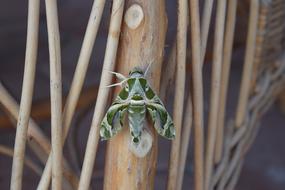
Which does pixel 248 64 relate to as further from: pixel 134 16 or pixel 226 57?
pixel 134 16

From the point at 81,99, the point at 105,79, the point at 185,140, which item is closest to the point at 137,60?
the point at 105,79

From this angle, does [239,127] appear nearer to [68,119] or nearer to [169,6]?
[68,119]

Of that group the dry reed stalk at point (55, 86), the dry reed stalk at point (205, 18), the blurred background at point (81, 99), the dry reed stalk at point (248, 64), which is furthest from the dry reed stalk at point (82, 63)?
the blurred background at point (81, 99)

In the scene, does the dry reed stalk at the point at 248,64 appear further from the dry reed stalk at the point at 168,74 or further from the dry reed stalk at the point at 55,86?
the dry reed stalk at the point at 55,86

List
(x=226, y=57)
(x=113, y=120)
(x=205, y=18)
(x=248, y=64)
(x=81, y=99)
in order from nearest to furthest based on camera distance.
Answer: (x=113, y=120), (x=205, y=18), (x=226, y=57), (x=248, y=64), (x=81, y=99)

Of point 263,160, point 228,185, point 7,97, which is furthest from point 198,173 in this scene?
point 263,160
